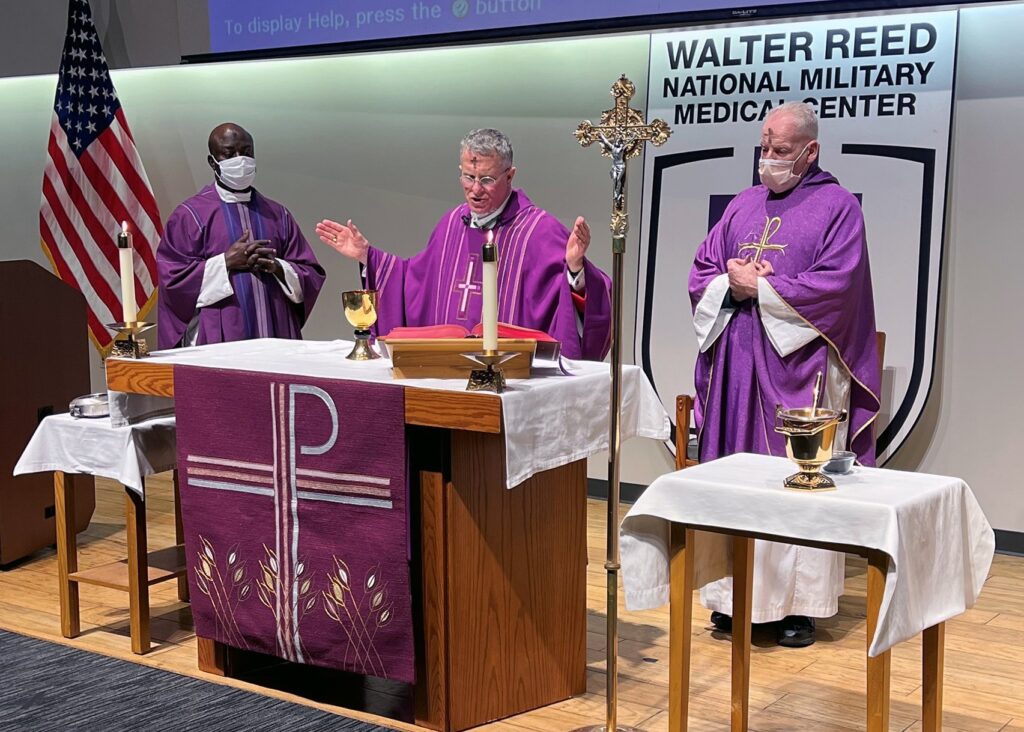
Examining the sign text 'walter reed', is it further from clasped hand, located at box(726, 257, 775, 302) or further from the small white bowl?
the small white bowl

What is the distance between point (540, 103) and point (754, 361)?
2724mm

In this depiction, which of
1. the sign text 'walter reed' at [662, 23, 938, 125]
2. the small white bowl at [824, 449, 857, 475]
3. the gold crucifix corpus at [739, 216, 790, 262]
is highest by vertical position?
the sign text 'walter reed' at [662, 23, 938, 125]

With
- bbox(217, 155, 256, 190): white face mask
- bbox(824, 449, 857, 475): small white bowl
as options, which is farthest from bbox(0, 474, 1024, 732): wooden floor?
bbox(217, 155, 256, 190): white face mask

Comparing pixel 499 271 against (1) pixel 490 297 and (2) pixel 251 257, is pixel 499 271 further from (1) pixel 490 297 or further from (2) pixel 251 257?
(2) pixel 251 257

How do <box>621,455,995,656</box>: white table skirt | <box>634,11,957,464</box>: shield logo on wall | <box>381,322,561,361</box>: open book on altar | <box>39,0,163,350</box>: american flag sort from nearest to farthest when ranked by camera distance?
<box>621,455,995,656</box>: white table skirt → <box>381,322,561,361</box>: open book on altar → <box>634,11,957,464</box>: shield logo on wall → <box>39,0,163,350</box>: american flag

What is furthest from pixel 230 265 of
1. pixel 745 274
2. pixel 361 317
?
pixel 745 274

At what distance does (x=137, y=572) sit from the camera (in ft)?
14.2

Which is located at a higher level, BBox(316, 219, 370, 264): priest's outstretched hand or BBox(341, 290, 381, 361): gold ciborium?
BBox(316, 219, 370, 264): priest's outstretched hand

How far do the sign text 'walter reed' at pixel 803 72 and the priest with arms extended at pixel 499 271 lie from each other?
75.4 inches

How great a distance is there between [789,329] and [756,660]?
1.14 metres

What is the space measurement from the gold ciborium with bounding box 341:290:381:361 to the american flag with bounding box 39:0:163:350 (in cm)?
421

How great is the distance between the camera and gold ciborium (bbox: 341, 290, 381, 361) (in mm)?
4027

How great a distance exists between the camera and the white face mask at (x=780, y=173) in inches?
175

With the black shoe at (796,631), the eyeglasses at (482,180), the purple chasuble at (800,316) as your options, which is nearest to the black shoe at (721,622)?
the black shoe at (796,631)
